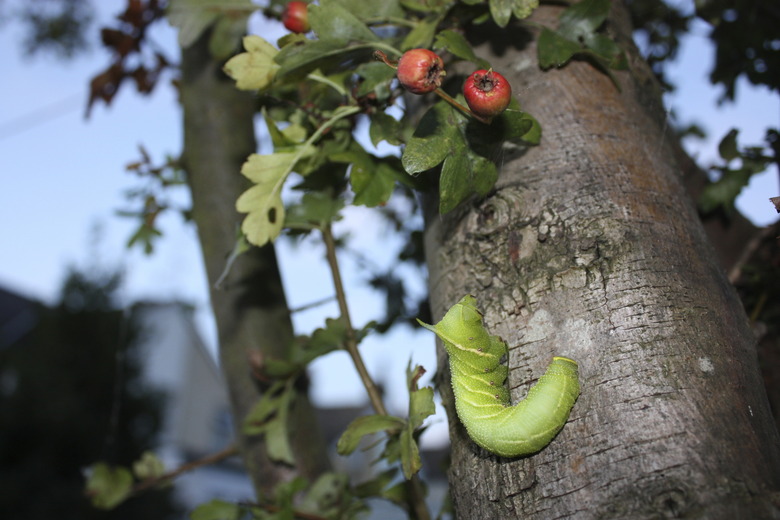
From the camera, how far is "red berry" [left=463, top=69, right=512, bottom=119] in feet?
2.75

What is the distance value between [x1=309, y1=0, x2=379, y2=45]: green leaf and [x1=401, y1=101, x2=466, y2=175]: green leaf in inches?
8.6

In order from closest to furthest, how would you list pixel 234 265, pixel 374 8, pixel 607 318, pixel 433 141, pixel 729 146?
pixel 607 318
pixel 433 141
pixel 374 8
pixel 729 146
pixel 234 265

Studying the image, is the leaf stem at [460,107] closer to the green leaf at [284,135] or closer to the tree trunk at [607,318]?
the tree trunk at [607,318]

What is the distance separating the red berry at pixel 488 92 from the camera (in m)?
0.84

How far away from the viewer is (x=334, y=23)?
103 centimetres

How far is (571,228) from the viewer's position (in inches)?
34.6

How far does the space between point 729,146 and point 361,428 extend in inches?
39.7

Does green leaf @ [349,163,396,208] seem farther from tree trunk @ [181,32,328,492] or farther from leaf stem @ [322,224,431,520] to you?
tree trunk @ [181,32,328,492]

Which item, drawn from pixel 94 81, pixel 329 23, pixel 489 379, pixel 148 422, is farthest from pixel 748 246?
pixel 148 422

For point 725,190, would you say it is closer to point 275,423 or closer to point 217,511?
point 275,423

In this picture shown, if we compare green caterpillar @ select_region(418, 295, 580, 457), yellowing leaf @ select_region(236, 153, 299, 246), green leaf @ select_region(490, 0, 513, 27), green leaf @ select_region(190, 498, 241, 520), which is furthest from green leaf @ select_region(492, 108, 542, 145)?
green leaf @ select_region(190, 498, 241, 520)

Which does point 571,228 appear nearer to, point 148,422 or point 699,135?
point 699,135

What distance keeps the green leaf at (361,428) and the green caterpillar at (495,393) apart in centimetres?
26

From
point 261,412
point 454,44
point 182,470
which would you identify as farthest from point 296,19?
point 182,470
